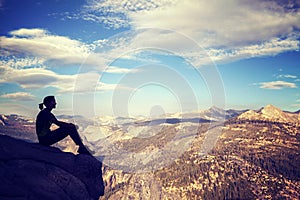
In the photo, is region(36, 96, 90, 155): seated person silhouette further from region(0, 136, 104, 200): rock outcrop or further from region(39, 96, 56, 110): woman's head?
region(0, 136, 104, 200): rock outcrop

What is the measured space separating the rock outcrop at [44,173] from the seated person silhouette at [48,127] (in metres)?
0.90

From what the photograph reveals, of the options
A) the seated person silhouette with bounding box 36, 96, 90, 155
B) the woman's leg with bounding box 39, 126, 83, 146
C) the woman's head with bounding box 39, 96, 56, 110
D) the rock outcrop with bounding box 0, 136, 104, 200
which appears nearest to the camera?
the rock outcrop with bounding box 0, 136, 104, 200

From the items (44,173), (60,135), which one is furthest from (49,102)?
(44,173)

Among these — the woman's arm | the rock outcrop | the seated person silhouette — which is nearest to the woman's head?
the seated person silhouette

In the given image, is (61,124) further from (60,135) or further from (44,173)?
(44,173)

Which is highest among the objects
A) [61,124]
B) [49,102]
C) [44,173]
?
[49,102]

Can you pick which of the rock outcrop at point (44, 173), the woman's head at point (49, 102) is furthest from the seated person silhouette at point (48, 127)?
the rock outcrop at point (44, 173)

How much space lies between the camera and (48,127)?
70.7ft

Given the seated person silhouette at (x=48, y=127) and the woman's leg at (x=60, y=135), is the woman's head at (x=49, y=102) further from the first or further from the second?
the woman's leg at (x=60, y=135)

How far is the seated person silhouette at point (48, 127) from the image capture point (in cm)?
2140

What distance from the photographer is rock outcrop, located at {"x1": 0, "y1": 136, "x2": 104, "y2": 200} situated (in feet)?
49.3

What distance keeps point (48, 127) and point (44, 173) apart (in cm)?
455

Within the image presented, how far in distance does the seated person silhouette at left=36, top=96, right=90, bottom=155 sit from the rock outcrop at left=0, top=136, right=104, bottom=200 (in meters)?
0.90

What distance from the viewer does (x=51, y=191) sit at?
16.6 metres
